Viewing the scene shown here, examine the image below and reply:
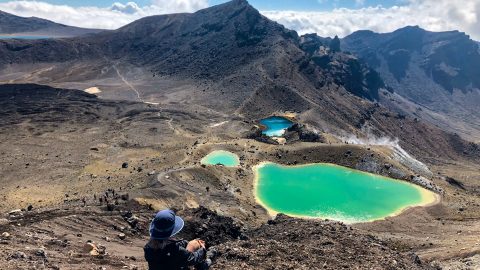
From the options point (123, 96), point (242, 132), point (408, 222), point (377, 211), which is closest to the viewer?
point (408, 222)

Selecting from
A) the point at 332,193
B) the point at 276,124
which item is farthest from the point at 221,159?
the point at 276,124

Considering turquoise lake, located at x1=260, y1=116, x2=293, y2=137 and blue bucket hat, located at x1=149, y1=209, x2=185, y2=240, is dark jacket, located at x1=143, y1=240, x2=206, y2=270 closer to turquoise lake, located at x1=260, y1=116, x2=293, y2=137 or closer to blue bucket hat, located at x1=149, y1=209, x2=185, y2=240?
blue bucket hat, located at x1=149, y1=209, x2=185, y2=240

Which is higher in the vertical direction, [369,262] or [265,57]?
[265,57]

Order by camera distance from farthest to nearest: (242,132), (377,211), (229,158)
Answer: (242,132), (229,158), (377,211)

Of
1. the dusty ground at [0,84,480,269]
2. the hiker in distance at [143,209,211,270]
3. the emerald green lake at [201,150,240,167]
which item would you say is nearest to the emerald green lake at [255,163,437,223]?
the dusty ground at [0,84,480,269]

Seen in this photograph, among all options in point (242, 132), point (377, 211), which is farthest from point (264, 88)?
point (377, 211)

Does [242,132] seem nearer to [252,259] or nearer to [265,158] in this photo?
[265,158]

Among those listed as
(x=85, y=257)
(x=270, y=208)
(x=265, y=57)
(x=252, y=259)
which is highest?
(x=265, y=57)

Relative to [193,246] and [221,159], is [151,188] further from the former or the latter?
[193,246]
